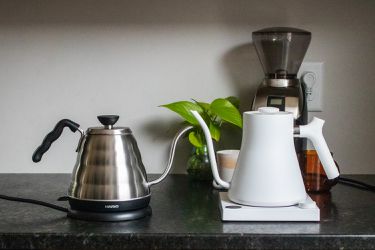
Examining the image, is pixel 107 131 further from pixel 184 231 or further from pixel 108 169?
pixel 184 231

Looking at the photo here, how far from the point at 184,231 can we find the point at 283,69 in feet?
1.92

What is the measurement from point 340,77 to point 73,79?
678 mm

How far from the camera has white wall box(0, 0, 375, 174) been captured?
5.02ft

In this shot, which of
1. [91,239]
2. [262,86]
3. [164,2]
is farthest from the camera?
[164,2]

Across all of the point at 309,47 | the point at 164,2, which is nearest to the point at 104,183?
the point at 164,2

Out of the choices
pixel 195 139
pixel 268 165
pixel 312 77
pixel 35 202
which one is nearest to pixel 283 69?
pixel 312 77

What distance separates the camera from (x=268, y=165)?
109 centimetres

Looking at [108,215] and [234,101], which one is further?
[234,101]

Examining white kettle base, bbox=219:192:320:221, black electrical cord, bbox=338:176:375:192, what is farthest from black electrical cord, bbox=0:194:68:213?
black electrical cord, bbox=338:176:375:192

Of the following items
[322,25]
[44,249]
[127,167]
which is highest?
[322,25]

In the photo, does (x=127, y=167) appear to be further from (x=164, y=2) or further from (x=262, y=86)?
(x=164, y=2)

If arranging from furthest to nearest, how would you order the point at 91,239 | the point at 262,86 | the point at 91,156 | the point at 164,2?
the point at 164,2
the point at 262,86
the point at 91,156
the point at 91,239

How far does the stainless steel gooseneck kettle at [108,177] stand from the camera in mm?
1092

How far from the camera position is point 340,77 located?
155 cm
